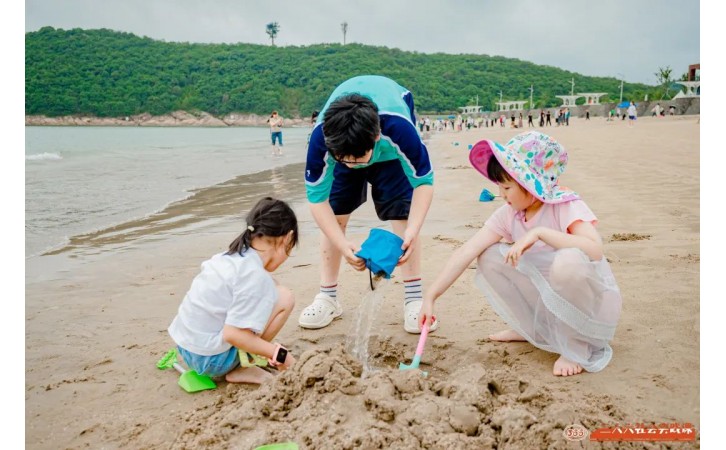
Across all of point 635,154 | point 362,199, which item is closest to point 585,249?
point 362,199

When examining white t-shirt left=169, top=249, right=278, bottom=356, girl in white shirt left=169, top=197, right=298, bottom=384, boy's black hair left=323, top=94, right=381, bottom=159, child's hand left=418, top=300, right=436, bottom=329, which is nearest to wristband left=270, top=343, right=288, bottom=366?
girl in white shirt left=169, top=197, right=298, bottom=384

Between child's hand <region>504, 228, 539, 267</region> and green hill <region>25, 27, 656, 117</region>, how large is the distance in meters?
42.5

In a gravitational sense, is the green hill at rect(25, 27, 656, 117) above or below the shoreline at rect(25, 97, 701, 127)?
above

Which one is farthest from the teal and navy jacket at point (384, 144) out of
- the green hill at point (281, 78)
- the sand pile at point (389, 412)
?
the green hill at point (281, 78)

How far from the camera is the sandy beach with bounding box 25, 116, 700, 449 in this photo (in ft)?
5.62

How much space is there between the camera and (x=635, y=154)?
1106 centimetres

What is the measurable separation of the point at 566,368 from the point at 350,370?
0.98 metres

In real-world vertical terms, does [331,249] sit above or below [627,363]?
above

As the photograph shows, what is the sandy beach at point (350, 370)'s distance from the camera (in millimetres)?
1712

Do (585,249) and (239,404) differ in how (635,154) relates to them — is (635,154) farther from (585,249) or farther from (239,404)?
(239,404)

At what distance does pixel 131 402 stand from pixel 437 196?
18.6 ft

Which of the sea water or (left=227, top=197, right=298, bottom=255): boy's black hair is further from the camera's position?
the sea water

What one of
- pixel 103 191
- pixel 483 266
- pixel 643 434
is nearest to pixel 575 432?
pixel 643 434

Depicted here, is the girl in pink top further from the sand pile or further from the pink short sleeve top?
the sand pile
